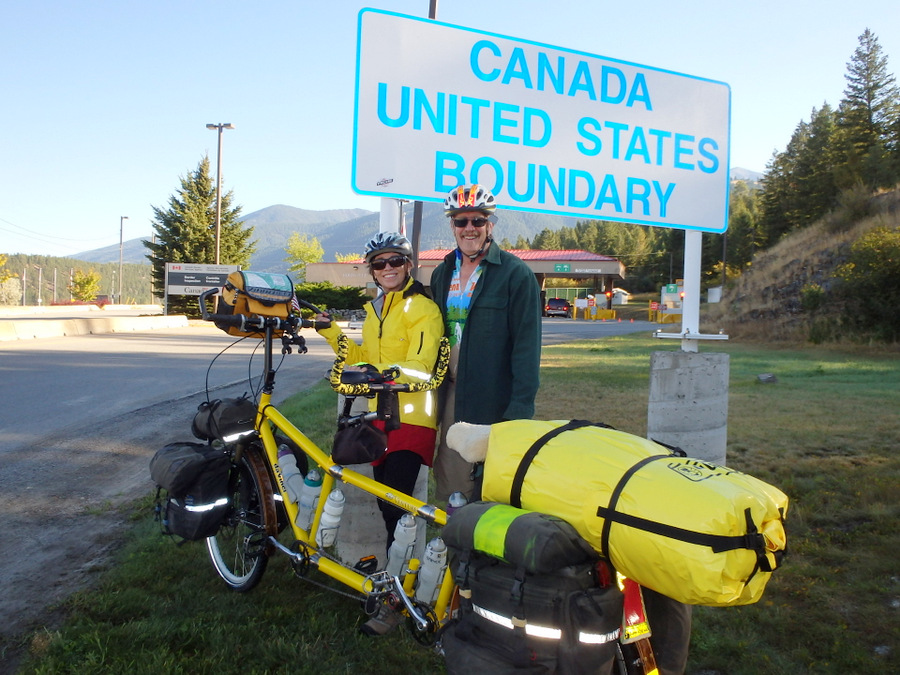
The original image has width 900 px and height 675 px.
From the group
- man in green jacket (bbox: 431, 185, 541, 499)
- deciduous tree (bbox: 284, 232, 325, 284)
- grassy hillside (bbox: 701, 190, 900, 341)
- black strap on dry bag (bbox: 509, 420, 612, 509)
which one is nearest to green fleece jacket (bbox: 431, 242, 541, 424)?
man in green jacket (bbox: 431, 185, 541, 499)

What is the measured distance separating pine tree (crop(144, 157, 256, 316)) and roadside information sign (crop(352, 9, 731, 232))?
41030 millimetres

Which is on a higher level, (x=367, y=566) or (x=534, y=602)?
(x=534, y=602)

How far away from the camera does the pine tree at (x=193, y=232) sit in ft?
144

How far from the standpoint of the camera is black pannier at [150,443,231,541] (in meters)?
3.38

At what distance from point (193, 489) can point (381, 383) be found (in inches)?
52.0

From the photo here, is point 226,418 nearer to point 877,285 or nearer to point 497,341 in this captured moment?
point 497,341

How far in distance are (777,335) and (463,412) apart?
2627cm

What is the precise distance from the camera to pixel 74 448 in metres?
6.62

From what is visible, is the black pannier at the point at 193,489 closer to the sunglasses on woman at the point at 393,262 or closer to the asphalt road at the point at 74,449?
the asphalt road at the point at 74,449

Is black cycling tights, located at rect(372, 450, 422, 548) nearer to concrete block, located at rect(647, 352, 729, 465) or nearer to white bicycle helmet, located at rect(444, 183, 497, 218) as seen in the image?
white bicycle helmet, located at rect(444, 183, 497, 218)

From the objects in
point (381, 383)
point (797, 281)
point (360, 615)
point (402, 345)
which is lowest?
point (360, 615)

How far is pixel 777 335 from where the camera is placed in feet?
85.5

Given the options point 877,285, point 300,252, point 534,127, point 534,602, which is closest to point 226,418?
point 534,602

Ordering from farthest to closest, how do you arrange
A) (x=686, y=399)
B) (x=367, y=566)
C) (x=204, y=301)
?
(x=686, y=399), (x=204, y=301), (x=367, y=566)
